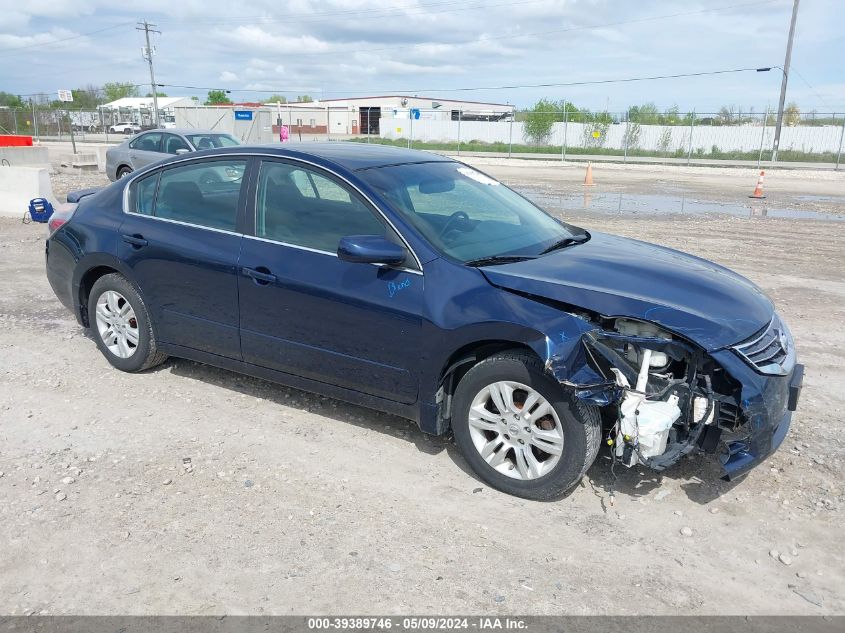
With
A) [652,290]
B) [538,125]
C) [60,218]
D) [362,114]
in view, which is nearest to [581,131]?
[538,125]

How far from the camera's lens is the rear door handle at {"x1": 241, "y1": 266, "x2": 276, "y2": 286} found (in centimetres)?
436

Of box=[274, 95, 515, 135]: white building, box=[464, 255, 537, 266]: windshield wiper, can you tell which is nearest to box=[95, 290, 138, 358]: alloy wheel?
box=[464, 255, 537, 266]: windshield wiper

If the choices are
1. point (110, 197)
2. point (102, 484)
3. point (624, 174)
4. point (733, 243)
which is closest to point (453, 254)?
point (102, 484)

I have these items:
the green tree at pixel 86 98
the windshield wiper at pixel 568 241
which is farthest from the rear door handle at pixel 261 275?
the green tree at pixel 86 98

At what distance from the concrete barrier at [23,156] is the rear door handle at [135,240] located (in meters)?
16.1

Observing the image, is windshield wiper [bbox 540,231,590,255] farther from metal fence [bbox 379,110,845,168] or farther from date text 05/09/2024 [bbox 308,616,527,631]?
metal fence [bbox 379,110,845,168]

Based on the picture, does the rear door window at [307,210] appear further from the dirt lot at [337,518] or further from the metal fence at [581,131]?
the metal fence at [581,131]

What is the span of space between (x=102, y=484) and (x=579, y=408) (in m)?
2.63

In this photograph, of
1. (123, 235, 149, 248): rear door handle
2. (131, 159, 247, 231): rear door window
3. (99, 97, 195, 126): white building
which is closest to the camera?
(131, 159, 247, 231): rear door window

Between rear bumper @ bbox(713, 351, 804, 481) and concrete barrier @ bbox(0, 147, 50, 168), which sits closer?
rear bumper @ bbox(713, 351, 804, 481)

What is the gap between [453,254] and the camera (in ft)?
13.0

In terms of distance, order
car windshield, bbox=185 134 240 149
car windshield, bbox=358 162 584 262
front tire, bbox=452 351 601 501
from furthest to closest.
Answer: car windshield, bbox=185 134 240 149 → car windshield, bbox=358 162 584 262 → front tire, bbox=452 351 601 501

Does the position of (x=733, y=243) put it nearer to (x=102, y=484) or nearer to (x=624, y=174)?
(x=102, y=484)

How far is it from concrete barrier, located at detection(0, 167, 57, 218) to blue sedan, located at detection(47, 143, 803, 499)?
30.7 ft
